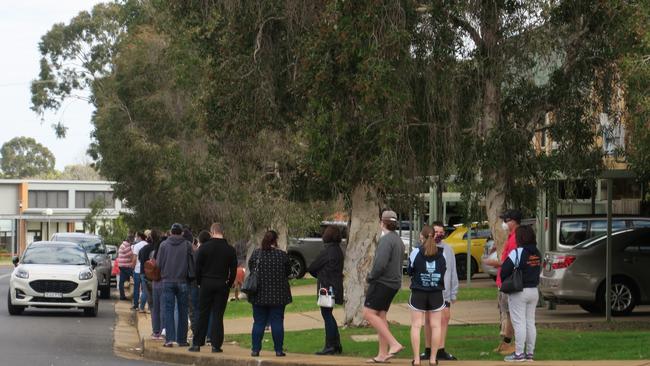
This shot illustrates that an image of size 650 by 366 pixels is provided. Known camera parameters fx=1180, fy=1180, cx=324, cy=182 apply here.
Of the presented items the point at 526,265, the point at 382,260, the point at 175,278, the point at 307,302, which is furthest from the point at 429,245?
the point at 307,302

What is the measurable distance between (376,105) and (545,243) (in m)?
10.5

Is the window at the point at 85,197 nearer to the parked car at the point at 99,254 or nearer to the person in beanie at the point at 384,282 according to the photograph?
the parked car at the point at 99,254

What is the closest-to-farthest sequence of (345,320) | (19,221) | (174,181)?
1. (345,320)
2. (174,181)
3. (19,221)

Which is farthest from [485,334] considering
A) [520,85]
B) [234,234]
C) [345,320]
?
[234,234]

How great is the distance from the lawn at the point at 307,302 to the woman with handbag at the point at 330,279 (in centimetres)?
847

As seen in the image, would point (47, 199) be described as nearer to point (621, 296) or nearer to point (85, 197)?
point (85, 197)

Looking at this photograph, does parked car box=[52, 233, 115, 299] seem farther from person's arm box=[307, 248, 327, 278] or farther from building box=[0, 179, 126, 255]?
building box=[0, 179, 126, 255]

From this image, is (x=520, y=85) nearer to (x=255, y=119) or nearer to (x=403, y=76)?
(x=403, y=76)

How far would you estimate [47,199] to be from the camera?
99375 millimetres

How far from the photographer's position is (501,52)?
16.1 m

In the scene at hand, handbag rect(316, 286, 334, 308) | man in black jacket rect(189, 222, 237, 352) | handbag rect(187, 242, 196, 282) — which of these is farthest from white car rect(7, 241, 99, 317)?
handbag rect(316, 286, 334, 308)

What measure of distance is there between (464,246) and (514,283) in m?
20.6

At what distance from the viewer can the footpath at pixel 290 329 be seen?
14805 mm

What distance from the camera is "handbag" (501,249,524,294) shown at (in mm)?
13719
